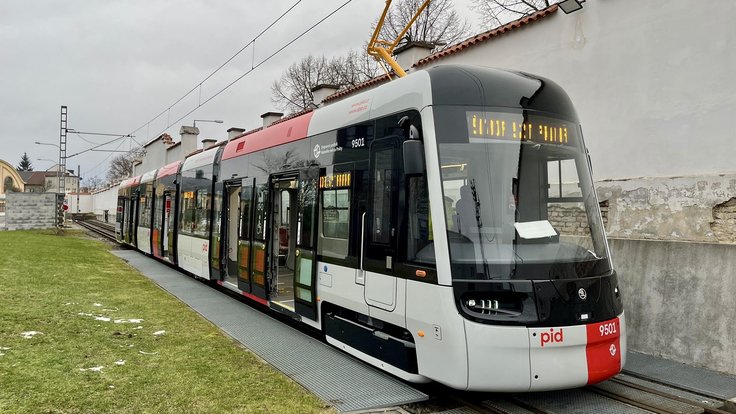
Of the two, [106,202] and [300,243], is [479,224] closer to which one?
[300,243]

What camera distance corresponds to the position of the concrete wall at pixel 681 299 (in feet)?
20.4

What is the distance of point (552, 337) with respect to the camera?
4.60m

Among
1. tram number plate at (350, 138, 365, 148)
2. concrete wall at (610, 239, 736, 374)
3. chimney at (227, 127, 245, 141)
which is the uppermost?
chimney at (227, 127, 245, 141)

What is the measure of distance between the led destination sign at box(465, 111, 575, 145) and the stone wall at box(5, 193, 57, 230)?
3332cm

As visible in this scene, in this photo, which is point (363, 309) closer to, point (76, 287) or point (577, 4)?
point (577, 4)

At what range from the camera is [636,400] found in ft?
17.0

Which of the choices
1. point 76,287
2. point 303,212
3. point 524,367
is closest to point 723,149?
point 524,367

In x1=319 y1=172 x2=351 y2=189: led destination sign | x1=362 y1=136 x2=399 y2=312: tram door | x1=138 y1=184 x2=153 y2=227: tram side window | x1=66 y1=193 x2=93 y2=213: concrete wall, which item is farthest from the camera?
x1=66 y1=193 x2=93 y2=213: concrete wall

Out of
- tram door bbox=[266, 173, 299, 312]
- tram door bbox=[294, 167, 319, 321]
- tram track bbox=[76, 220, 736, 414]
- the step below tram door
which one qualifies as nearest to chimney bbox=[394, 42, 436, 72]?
tram door bbox=[266, 173, 299, 312]

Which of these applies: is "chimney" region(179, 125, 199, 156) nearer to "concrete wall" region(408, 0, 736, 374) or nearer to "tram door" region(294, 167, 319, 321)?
"tram door" region(294, 167, 319, 321)

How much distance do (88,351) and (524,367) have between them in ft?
16.0

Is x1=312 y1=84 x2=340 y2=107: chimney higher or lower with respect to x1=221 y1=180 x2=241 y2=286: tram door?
higher

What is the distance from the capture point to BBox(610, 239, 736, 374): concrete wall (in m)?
6.21

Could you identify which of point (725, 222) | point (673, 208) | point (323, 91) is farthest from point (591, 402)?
point (323, 91)
